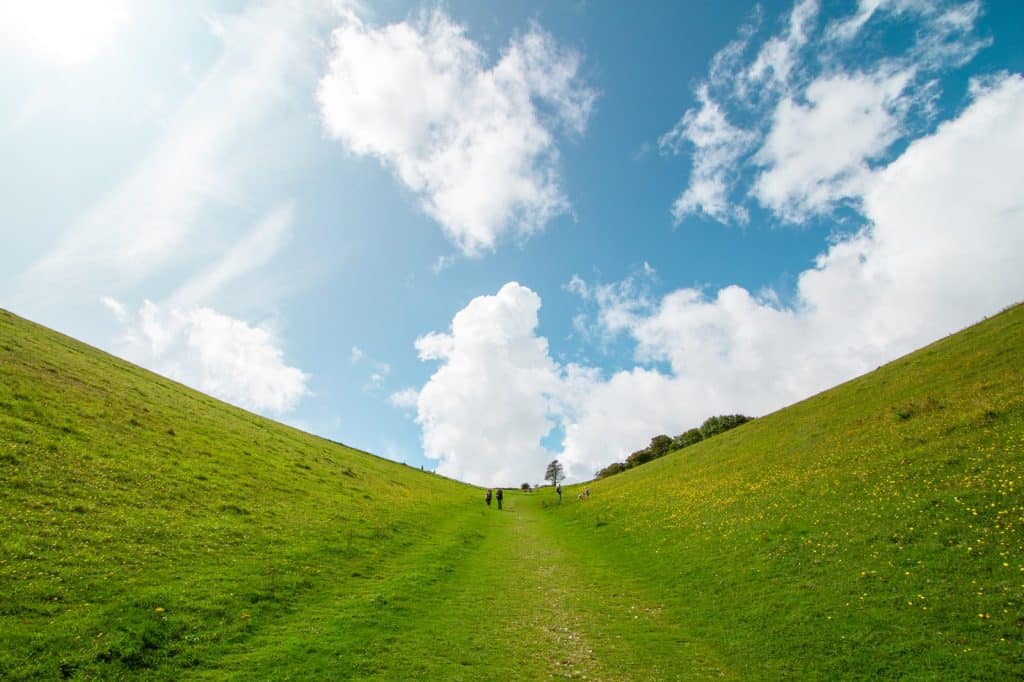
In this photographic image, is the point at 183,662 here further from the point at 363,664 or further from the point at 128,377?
the point at 128,377

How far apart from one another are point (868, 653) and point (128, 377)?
61858mm

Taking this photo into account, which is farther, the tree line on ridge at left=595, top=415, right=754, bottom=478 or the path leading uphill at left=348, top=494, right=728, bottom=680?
the tree line on ridge at left=595, top=415, right=754, bottom=478

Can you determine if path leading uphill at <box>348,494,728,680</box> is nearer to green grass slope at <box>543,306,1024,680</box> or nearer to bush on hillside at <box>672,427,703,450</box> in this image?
green grass slope at <box>543,306,1024,680</box>

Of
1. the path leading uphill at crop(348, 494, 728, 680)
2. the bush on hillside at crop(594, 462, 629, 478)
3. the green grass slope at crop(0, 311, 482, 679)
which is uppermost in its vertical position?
the bush on hillside at crop(594, 462, 629, 478)

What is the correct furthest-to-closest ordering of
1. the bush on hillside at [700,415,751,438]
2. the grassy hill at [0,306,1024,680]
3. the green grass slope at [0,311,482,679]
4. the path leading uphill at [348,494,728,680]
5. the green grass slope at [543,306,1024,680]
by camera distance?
1. the bush on hillside at [700,415,751,438]
2. the path leading uphill at [348,494,728,680]
3. the green grass slope at [543,306,1024,680]
4. the grassy hill at [0,306,1024,680]
5. the green grass slope at [0,311,482,679]

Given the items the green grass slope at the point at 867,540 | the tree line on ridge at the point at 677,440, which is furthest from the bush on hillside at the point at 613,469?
the green grass slope at the point at 867,540

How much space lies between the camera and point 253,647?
550 inches

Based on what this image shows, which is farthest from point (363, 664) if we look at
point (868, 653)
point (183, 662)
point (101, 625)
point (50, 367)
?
point (50, 367)

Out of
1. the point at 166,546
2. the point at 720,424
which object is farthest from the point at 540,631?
the point at 720,424

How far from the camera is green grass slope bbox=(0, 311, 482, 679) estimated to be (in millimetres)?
12867

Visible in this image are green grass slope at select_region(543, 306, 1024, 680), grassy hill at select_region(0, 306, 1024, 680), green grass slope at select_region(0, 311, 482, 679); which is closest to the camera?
green grass slope at select_region(0, 311, 482, 679)

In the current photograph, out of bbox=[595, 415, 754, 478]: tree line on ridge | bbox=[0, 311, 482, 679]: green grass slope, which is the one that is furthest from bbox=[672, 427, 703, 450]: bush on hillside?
bbox=[0, 311, 482, 679]: green grass slope

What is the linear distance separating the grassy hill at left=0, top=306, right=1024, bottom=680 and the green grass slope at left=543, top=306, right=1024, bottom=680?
0.12m

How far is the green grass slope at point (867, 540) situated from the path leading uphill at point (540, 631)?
104cm
